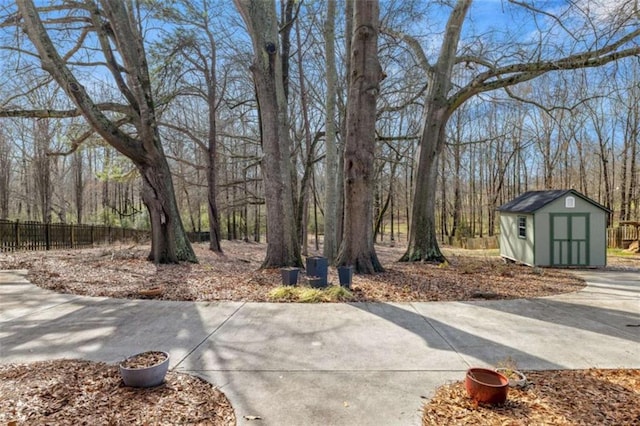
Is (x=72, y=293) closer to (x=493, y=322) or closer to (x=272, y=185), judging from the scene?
(x=272, y=185)

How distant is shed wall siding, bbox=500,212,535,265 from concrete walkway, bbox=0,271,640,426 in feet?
16.9

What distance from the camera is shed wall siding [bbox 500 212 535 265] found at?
10867 millimetres

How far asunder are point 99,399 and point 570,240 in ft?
39.5

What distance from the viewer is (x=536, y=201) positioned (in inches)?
445

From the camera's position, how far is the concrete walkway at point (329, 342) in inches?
107

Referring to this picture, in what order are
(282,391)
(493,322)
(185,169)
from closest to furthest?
(282,391) < (493,322) < (185,169)

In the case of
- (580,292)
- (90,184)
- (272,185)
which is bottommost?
(580,292)

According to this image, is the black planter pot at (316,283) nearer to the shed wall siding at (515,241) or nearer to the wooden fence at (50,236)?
the shed wall siding at (515,241)

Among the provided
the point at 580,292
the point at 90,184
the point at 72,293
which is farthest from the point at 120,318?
the point at 90,184

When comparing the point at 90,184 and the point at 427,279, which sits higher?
the point at 90,184

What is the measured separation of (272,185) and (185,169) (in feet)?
68.0

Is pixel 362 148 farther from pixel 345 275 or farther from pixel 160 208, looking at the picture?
pixel 160 208

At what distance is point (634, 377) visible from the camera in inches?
119

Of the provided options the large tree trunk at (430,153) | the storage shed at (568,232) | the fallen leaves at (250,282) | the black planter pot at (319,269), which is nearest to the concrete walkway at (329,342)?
the fallen leaves at (250,282)
